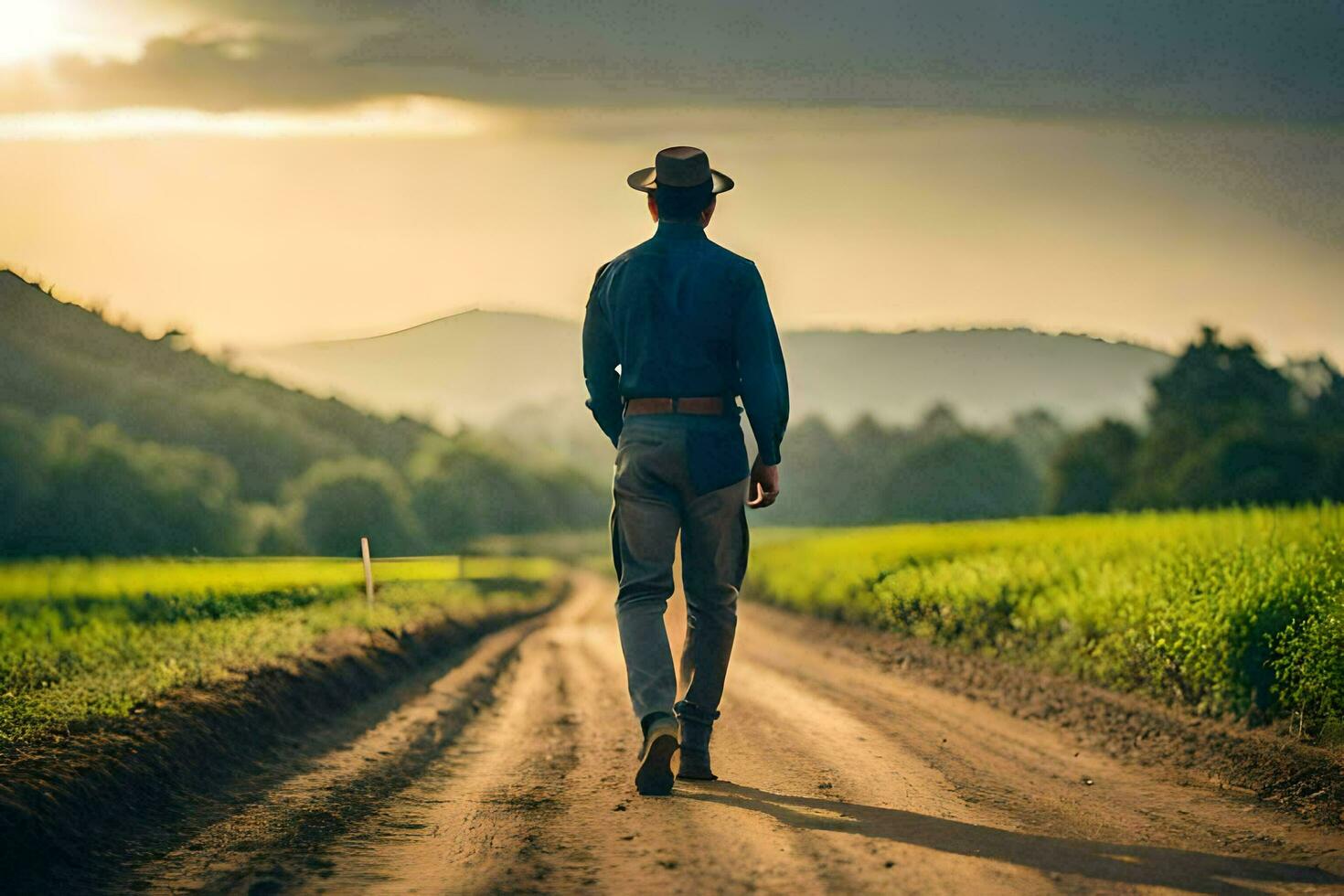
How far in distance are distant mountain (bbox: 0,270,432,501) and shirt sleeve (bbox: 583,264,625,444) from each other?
21499 millimetres

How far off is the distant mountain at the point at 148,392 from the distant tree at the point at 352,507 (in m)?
0.64

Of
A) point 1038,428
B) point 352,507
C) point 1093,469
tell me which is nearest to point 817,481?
point 1038,428

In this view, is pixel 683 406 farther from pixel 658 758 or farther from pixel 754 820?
pixel 754 820

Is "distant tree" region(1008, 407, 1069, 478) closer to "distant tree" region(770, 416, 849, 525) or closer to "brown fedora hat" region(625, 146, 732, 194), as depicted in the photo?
"distant tree" region(770, 416, 849, 525)

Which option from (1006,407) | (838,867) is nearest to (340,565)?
(838,867)

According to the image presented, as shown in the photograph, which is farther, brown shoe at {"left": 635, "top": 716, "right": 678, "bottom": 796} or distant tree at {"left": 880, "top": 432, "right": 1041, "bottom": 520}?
distant tree at {"left": 880, "top": 432, "right": 1041, "bottom": 520}

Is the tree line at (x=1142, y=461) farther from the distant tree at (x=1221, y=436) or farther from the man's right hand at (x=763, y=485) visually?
the man's right hand at (x=763, y=485)

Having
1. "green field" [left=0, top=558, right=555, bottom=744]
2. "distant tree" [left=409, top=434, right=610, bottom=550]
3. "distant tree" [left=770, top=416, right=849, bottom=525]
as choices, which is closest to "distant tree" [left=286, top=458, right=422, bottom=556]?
"distant tree" [left=409, top=434, right=610, bottom=550]

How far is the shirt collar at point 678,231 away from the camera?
18.4 ft

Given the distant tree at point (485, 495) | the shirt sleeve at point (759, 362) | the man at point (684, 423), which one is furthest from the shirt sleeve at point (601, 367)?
the distant tree at point (485, 495)

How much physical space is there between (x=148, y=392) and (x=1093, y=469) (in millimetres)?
51131

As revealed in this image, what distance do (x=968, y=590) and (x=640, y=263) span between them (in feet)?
31.4

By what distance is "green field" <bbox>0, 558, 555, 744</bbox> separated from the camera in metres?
7.29

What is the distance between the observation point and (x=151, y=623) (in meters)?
12.8
